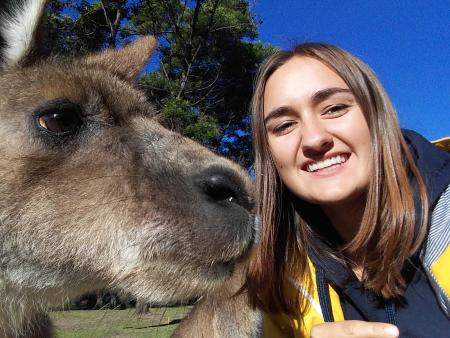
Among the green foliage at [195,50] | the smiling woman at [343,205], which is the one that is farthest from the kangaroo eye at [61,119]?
the green foliage at [195,50]

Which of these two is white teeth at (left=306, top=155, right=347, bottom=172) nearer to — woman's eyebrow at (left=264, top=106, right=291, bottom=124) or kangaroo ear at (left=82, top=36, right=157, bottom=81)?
woman's eyebrow at (left=264, top=106, right=291, bottom=124)

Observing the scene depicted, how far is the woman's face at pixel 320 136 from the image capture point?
3725 millimetres

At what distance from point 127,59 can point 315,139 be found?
79.2 inches

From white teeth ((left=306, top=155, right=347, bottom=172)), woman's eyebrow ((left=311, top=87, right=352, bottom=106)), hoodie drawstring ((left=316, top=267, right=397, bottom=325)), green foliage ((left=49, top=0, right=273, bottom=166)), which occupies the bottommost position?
hoodie drawstring ((left=316, top=267, right=397, bottom=325))

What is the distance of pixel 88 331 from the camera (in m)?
9.16

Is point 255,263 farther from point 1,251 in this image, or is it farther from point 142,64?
point 142,64

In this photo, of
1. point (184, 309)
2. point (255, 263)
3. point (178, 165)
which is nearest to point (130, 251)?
point (178, 165)

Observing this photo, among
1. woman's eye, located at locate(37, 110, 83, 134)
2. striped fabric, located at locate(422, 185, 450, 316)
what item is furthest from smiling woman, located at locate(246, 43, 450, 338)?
woman's eye, located at locate(37, 110, 83, 134)

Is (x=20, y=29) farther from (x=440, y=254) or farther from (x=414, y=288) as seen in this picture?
(x=414, y=288)

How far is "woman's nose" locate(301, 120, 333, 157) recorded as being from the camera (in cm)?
369

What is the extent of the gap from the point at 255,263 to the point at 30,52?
93.9 inches

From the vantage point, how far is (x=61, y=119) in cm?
307

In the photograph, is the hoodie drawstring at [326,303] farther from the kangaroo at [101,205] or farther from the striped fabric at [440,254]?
the kangaroo at [101,205]

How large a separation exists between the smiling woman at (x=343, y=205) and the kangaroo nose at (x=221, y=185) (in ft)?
1.86
